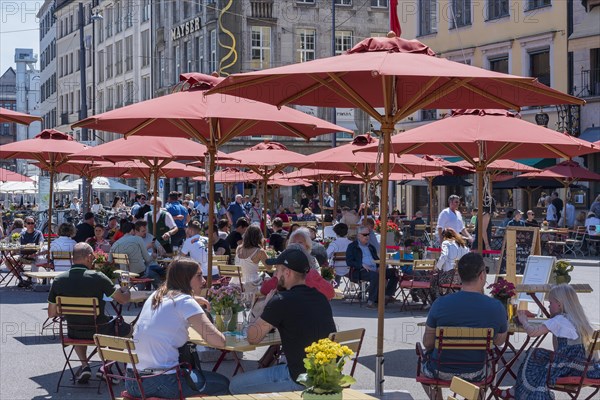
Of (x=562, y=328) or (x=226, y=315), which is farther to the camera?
(x=226, y=315)

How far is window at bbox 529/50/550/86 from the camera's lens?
39.6m

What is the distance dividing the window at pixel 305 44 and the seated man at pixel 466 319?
160 feet

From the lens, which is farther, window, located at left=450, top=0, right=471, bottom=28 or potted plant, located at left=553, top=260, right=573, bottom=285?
window, located at left=450, top=0, right=471, bottom=28

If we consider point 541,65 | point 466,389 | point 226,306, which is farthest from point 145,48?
point 466,389

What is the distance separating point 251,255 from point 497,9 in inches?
1210

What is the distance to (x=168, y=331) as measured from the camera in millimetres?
7754

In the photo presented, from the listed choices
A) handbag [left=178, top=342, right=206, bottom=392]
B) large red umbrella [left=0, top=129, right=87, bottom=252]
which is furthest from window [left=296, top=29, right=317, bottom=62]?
handbag [left=178, top=342, right=206, bottom=392]

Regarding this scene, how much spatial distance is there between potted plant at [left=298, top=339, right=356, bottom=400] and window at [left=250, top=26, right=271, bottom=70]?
50128mm

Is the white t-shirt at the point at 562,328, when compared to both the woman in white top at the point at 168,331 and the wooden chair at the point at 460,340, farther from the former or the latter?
the woman in white top at the point at 168,331

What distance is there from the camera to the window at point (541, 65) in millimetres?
39594

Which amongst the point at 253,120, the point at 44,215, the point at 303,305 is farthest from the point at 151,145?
the point at 44,215

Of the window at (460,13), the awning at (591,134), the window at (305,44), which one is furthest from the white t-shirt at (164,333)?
the window at (305,44)

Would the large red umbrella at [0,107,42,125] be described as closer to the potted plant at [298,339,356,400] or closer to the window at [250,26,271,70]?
the potted plant at [298,339,356,400]

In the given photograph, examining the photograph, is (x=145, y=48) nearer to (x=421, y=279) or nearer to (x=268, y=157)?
(x=268, y=157)
